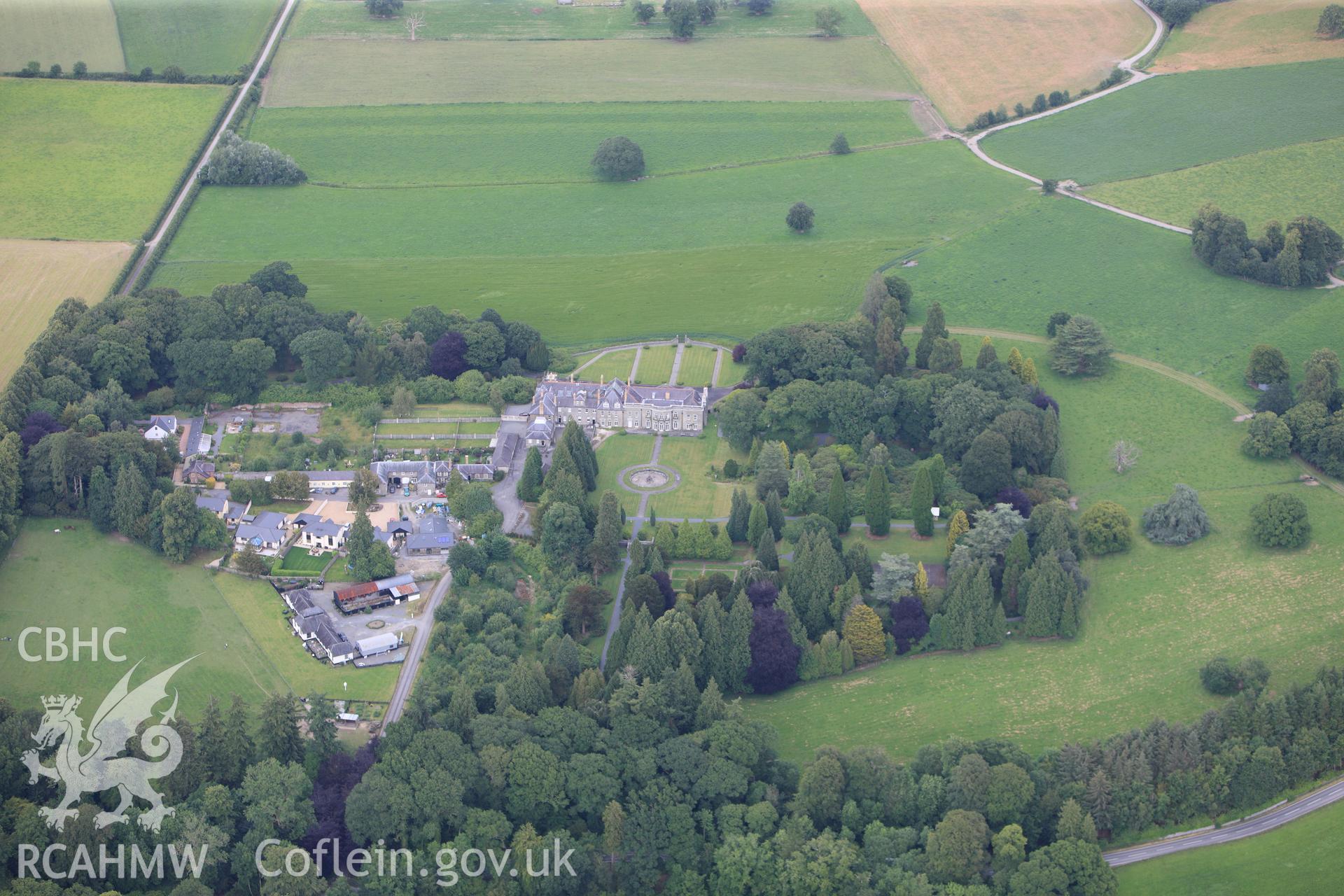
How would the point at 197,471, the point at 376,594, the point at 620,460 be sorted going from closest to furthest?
the point at 376,594 < the point at 197,471 < the point at 620,460

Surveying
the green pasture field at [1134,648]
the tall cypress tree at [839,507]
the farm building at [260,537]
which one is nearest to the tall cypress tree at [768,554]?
the tall cypress tree at [839,507]

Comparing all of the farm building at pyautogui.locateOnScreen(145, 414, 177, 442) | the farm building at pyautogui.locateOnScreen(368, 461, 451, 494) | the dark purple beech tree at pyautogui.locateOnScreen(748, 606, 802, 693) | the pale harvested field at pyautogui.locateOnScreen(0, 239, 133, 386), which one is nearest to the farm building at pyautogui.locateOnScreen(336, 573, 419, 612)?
the farm building at pyautogui.locateOnScreen(368, 461, 451, 494)

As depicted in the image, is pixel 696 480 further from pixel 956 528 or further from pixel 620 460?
pixel 956 528

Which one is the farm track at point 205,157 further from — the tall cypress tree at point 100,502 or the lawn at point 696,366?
the lawn at point 696,366

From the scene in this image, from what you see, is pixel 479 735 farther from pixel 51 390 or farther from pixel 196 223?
pixel 196 223

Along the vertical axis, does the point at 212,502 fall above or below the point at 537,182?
below

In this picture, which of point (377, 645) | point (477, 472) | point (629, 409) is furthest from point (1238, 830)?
point (477, 472)

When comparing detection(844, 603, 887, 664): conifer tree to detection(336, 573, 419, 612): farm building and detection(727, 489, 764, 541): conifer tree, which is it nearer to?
detection(727, 489, 764, 541): conifer tree
